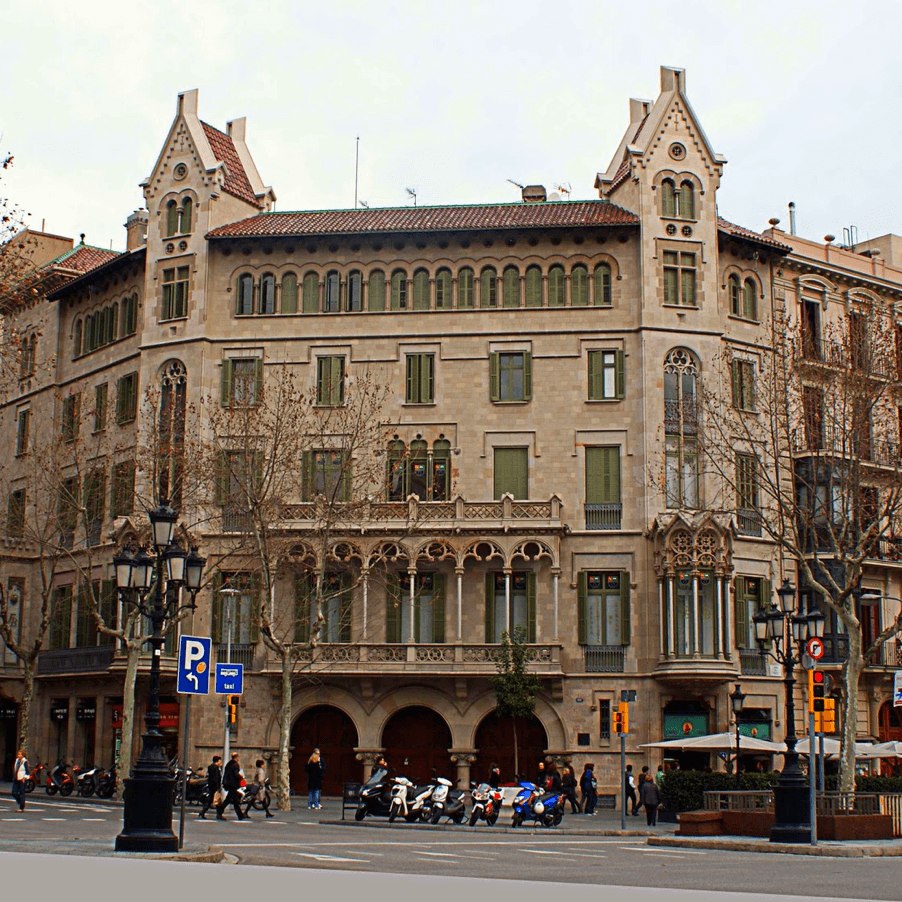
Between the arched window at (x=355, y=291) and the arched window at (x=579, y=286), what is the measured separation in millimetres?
7679

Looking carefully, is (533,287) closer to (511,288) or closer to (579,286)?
(511,288)

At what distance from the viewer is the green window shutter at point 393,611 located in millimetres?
46219

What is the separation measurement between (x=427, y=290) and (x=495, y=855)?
2873 centimetres

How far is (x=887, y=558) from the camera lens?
49.1 metres

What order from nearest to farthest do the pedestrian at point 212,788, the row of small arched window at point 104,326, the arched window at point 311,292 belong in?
the pedestrian at point 212,788
the arched window at point 311,292
the row of small arched window at point 104,326

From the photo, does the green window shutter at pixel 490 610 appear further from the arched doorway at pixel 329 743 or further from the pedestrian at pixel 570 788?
the pedestrian at pixel 570 788

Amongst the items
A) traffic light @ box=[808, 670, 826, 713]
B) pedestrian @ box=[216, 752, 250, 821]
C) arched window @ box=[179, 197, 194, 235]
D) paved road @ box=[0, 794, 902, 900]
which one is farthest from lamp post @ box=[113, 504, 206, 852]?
arched window @ box=[179, 197, 194, 235]

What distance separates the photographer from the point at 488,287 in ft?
161

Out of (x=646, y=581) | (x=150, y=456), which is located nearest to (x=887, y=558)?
(x=646, y=581)

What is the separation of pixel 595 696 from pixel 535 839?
1587 cm

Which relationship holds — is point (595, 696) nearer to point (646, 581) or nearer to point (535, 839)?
point (646, 581)

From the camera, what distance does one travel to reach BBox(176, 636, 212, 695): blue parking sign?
21.1 m

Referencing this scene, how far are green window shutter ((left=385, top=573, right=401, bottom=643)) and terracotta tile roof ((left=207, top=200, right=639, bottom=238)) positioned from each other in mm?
12588

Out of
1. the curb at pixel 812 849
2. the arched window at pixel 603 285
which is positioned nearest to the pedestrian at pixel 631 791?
the curb at pixel 812 849
